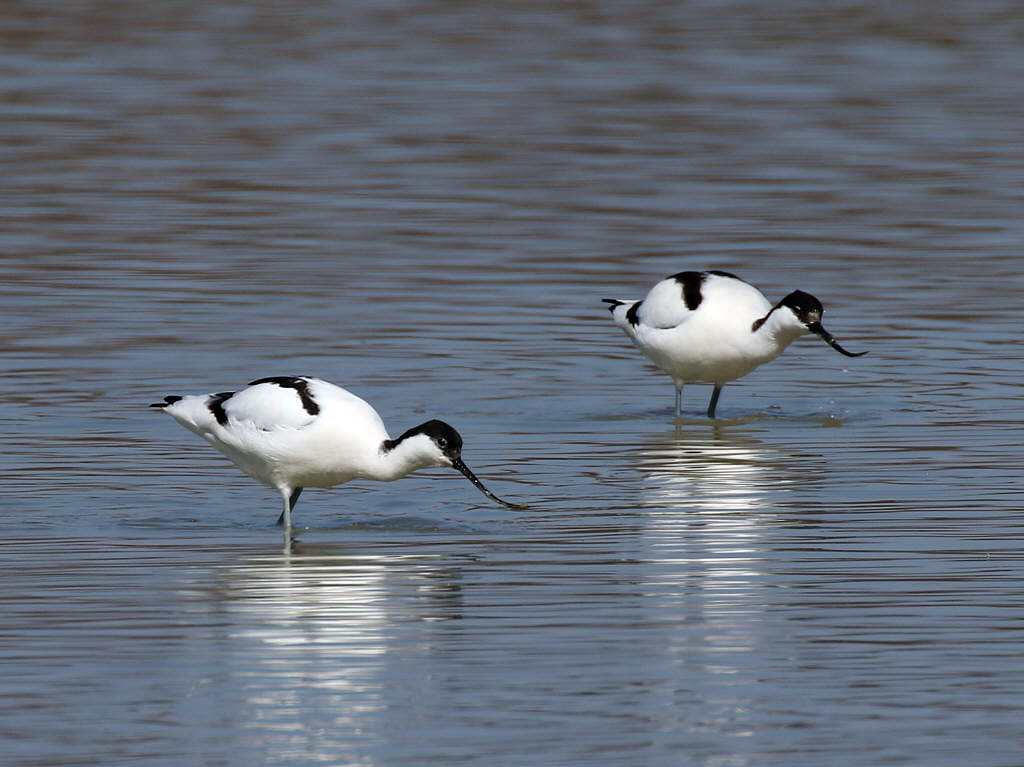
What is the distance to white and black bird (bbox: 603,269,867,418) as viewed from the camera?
43.9 ft

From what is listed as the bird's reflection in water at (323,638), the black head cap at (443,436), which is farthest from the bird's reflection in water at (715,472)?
the bird's reflection in water at (323,638)

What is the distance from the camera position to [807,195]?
859 inches

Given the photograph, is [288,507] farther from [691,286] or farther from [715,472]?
[691,286]

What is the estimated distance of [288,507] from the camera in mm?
10070

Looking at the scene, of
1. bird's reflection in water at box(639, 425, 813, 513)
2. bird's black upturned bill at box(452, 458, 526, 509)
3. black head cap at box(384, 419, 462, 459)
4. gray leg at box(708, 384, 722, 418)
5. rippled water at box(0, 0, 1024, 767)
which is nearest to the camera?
rippled water at box(0, 0, 1024, 767)

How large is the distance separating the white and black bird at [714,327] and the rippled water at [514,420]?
40 centimetres

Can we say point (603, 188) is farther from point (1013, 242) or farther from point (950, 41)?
point (950, 41)

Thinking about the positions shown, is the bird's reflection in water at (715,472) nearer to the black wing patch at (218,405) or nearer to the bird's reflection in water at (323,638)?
the bird's reflection in water at (323,638)

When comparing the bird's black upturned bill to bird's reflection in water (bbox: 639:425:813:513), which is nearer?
the bird's black upturned bill

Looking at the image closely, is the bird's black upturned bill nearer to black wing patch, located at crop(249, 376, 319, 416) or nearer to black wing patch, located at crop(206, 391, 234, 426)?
black wing patch, located at crop(249, 376, 319, 416)

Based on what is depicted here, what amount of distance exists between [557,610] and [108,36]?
2795 cm

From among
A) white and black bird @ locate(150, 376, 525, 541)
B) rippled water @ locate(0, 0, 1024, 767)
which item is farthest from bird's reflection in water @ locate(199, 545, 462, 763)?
white and black bird @ locate(150, 376, 525, 541)

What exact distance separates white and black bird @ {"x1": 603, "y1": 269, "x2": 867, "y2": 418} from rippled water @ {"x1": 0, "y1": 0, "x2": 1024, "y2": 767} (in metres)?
0.40

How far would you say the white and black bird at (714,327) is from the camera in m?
13.4
